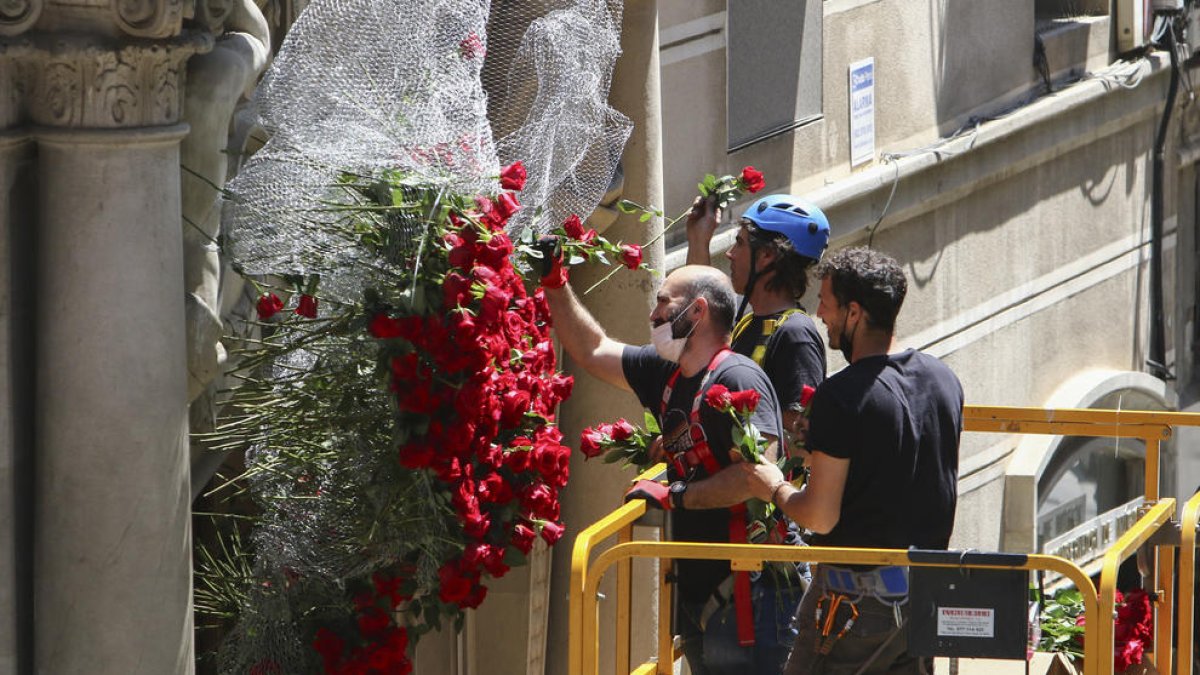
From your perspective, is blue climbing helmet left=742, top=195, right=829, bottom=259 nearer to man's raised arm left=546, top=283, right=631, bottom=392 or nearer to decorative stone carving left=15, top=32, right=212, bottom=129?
man's raised arm left=546, top=283, right=631, bottom=392

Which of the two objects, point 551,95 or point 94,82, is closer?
point 94,82

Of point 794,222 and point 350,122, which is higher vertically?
point 350,122

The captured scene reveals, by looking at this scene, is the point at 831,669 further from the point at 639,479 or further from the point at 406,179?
the point at 406,179

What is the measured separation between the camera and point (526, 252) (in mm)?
5738

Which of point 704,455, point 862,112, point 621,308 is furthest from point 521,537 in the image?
point 862,112

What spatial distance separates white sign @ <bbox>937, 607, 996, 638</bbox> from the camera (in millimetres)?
5246

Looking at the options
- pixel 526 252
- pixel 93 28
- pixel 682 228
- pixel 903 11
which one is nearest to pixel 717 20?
pixel 682 228

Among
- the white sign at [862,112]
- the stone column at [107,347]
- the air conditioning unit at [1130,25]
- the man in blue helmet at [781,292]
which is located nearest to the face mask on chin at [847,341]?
the man in blue helmet at [781,292]

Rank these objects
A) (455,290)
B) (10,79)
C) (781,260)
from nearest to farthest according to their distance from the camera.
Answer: (10,79) → (455,290) → (781,260)

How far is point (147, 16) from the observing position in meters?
4.86

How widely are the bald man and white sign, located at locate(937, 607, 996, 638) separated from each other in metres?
0.67

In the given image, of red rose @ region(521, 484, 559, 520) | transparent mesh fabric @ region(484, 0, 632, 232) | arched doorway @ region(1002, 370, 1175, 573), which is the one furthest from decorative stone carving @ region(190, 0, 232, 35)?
arched doorway @ region(1002, 370, 1175, 573)

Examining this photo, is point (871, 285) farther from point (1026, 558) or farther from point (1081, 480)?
point (1081, 480)

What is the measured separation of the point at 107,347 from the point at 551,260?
142 cm
